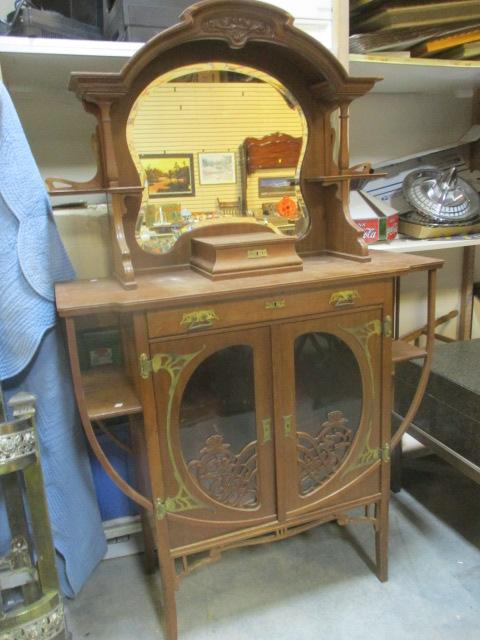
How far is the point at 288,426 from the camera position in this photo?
1.27 metres

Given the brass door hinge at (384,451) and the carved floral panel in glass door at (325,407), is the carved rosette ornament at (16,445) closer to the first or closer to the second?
the carved floral panel in glass door at (325,407)

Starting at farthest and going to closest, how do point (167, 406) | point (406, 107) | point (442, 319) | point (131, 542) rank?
point (442, 319) → point (406, 107) → point (131, 542) → point (167, 406)

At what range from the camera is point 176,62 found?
1290mm

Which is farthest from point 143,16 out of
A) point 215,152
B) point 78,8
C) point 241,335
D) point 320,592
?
point 320,592

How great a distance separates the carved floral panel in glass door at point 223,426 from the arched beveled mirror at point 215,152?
36cm

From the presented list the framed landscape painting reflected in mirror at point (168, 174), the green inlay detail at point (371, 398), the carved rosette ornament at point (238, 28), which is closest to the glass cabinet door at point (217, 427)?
the green inlay detail at point (371, 398)

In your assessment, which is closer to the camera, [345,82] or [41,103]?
[345,82]

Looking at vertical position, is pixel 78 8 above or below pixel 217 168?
above

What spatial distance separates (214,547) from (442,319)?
136 cm

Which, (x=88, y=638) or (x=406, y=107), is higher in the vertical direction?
(x=406, y=107)

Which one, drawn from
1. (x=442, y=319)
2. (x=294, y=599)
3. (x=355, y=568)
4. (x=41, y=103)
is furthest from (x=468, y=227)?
(x=41, y=103)

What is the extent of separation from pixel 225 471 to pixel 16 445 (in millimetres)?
474

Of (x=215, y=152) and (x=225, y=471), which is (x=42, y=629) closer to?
(x=225, y=471)

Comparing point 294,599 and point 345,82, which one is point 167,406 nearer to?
point 294,599
